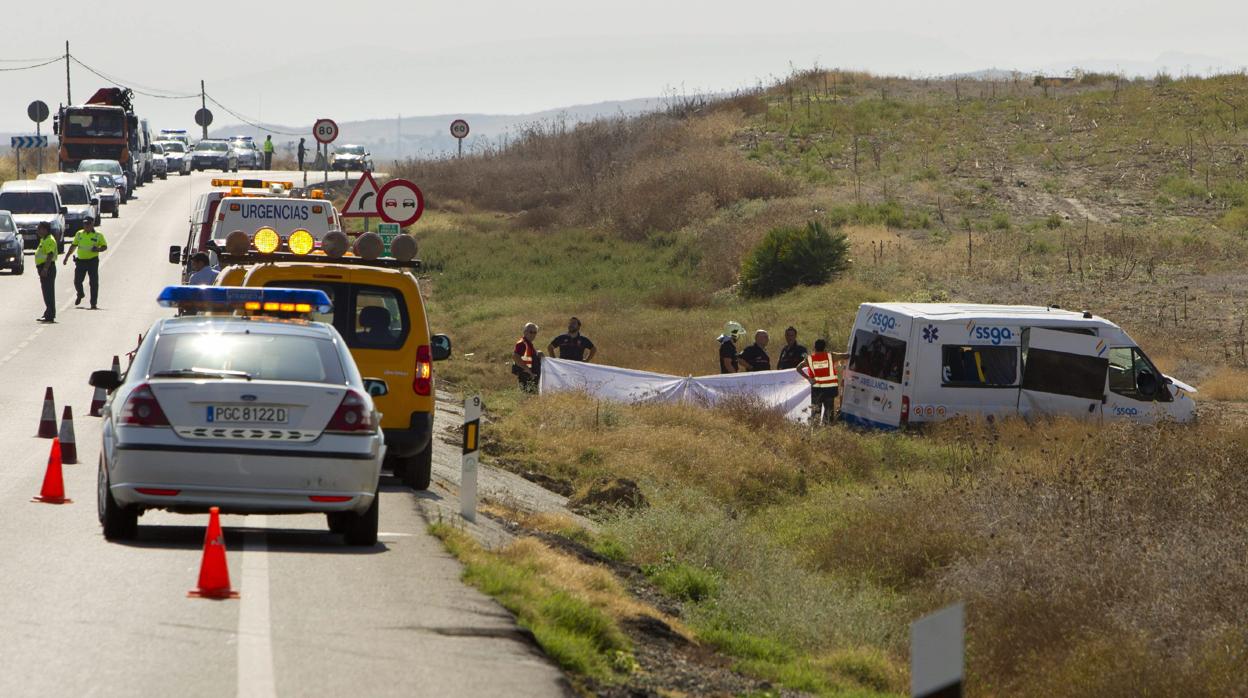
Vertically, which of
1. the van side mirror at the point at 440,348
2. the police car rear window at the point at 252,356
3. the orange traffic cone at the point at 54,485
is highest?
the police car rear window at the point at 252,356

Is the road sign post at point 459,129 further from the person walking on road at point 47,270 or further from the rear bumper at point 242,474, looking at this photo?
the rear bumper at point 242,474

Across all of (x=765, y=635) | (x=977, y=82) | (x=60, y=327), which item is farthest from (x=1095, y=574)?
(x=977, y=82)

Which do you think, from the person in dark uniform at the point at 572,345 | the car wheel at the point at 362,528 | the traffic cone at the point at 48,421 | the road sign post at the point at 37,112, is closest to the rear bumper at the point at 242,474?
the car wheel at the point at 362,528

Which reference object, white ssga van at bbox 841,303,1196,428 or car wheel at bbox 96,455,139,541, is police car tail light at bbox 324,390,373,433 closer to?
car wheel at bbox 96,455,139,541

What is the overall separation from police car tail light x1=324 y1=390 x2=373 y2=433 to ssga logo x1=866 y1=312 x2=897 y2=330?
1273 centimetres

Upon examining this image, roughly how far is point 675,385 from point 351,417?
12.3m

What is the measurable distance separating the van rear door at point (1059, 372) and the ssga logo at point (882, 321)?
1657 millimetres

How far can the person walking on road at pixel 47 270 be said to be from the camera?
30891 millimetres

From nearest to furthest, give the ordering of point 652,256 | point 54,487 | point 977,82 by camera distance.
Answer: point 54,487
point 652,256
point 977,82

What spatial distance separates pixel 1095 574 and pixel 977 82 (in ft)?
229

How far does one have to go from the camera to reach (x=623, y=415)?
70.8ft

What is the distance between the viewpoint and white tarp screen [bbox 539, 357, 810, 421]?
22.7 meters

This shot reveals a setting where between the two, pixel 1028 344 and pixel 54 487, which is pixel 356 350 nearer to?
pixel 54 487

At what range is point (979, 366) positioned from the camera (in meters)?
22.1
